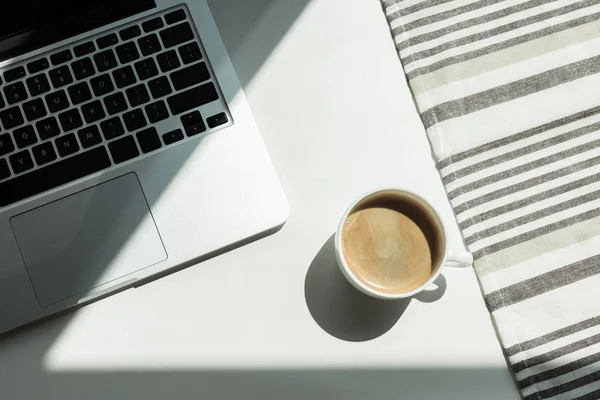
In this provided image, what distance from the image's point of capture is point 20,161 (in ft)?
2.03

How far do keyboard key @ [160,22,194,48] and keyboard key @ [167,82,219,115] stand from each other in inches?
2.1

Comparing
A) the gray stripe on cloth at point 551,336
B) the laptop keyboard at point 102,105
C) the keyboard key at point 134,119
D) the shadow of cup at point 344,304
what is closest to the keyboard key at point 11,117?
the laptop keyboard at point 102,105

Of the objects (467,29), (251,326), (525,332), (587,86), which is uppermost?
(467,29)

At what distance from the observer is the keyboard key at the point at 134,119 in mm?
632

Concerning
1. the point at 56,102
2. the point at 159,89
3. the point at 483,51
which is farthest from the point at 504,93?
the point at 56,102

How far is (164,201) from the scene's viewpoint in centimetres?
63

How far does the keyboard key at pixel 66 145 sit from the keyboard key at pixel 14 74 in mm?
75

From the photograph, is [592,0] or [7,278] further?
[592,0]

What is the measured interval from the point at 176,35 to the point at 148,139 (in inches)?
4.4

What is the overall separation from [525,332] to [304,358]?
8.9 inches

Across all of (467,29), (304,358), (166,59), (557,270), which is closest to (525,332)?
(557,270)

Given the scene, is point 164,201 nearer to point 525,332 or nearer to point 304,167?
point 304,167

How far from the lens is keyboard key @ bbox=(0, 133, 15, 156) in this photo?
24.4 inches

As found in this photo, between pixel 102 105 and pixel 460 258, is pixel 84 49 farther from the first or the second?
pixel 460 258
